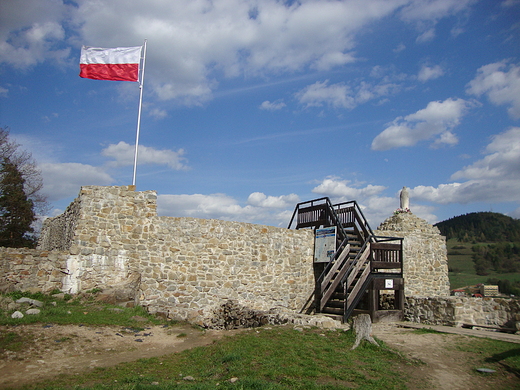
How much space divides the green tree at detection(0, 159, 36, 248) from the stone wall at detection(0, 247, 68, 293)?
12390 mm

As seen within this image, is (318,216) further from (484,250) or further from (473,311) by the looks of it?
(484,250)

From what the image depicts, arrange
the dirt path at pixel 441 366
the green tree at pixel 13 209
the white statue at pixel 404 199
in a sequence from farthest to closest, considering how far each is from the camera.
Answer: the green tree at pixel 13 209 → the white statue at pixel 404 199 → the dirt path at pixel 441 366

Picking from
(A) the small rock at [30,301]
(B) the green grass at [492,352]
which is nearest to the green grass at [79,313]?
(A) the small rock at [30,301]

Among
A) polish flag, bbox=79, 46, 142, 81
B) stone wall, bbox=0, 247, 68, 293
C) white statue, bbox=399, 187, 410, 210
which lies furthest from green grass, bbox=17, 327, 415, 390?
white statue, bbox=399, 187, 410, 210

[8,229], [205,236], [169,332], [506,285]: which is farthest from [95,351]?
[506,285]

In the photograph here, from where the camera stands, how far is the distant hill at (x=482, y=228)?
86.9 m

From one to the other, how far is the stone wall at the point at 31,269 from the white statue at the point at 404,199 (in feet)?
53.2

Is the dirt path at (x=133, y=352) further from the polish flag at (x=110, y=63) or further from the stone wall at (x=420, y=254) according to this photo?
the polish flag at (x=110, y=63)

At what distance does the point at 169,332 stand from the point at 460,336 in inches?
304

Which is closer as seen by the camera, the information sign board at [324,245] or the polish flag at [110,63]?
the polish flag at [110,63]

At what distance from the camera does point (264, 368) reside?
6.54m

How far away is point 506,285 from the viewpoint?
57.4m

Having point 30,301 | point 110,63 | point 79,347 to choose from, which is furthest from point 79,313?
point 110,63

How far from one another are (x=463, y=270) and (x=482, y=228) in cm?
2314
